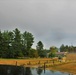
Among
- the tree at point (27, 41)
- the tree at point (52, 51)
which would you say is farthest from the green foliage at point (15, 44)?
the tree at point (52, 51)

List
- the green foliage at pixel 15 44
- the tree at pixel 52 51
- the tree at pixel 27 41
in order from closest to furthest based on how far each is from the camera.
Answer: the green foliage at pixel 15 44, the tree at pixel 27 41, the tree at pixel 52 51

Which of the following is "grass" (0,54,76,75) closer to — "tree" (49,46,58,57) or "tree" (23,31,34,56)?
"tree" (23,31,34,56)

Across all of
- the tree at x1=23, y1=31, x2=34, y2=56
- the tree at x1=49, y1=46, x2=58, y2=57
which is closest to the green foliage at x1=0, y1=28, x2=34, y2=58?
the tree at x1=23, y1=31, x2=34, y2=56

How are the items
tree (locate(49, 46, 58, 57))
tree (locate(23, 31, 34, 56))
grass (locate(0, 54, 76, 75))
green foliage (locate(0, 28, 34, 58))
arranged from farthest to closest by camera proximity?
tree (locate(49, 46, 58, 57)), tree (locate(23, 31, 34, 56)), green foliage (locate(0, 28, 34, 58)), grass (locate(0, 54, 76, 75))

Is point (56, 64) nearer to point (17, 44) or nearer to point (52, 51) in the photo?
point (17, 44)

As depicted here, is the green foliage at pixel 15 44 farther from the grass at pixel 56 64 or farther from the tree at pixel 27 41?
the grass at pixel 56 64

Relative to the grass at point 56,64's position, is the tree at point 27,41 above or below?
above

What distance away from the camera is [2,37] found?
123 metres

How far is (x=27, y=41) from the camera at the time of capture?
131 meters

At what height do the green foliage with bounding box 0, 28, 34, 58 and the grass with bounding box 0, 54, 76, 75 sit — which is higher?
the green foliage with bounding box 0, 28, 34, 58

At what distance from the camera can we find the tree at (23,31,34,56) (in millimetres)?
127444

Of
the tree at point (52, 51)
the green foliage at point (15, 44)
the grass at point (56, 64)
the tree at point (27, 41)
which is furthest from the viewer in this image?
the tree at point (52, 51)

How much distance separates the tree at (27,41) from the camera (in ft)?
418

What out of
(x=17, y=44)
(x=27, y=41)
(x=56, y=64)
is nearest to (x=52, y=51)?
(x=27, y=41)
